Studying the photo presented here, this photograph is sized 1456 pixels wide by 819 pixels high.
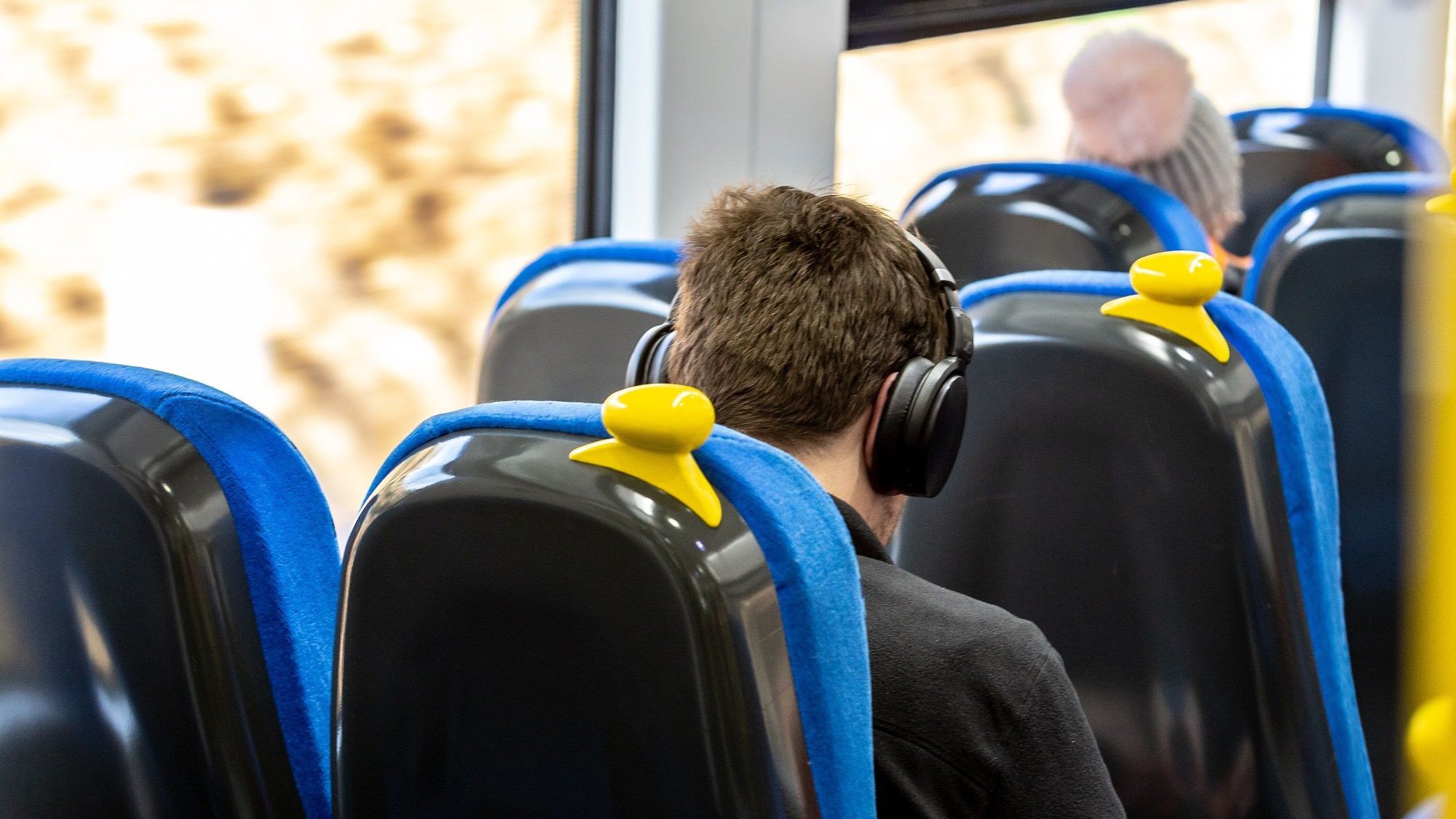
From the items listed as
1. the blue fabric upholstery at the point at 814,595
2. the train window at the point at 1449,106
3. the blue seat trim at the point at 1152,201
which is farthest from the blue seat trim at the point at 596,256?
the train window at the point at 1449,106

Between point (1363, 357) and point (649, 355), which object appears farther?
point (1363, 357)

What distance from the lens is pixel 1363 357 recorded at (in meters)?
1.51

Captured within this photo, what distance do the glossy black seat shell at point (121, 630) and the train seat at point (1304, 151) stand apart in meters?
2.47

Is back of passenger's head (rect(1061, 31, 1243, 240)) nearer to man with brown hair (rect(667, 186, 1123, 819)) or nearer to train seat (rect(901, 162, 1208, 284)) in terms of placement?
train seat (rect(901, 162, 1208, 284))

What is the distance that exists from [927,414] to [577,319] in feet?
2.76

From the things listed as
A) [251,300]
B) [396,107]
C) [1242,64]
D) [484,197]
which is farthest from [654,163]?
[1242,64]

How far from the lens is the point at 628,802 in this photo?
67 centimetres

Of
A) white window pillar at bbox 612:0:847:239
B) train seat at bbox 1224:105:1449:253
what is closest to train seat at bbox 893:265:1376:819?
white window pillar at bbox 612:0:847:239

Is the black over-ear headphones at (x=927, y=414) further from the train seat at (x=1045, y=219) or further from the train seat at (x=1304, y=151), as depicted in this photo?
the train seat at (x=1304, y=151)

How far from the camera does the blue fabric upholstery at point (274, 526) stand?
89 cm

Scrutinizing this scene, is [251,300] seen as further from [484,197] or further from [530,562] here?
[530,562]

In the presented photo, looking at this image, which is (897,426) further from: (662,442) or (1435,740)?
(1435,740)

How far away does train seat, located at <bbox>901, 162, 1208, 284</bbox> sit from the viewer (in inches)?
62.6

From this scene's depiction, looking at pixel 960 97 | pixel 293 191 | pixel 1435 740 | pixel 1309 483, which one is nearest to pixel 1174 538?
pixel 1309 483
